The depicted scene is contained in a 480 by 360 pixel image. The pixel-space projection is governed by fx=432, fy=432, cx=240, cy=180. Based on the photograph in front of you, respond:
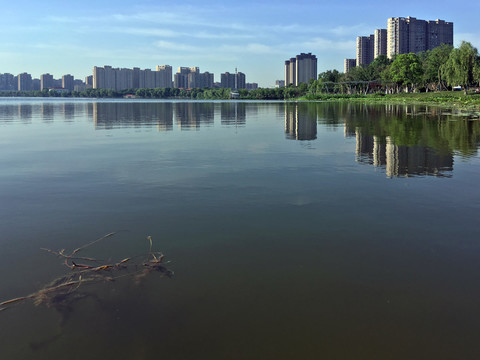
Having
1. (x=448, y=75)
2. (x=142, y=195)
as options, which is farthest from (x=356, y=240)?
(x=448, y=75)

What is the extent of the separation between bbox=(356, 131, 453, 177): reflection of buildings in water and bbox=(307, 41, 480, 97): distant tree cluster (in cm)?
7293

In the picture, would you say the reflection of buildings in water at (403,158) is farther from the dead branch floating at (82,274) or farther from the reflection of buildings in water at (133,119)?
the reflection of buildings in water at (133,119)

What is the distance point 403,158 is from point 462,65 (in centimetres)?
7715

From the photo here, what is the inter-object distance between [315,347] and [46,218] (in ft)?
20.8

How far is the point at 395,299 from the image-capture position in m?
5.47

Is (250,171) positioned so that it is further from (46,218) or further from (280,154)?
(46,218)

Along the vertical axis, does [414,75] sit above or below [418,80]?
above

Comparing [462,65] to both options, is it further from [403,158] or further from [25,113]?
[403,158]

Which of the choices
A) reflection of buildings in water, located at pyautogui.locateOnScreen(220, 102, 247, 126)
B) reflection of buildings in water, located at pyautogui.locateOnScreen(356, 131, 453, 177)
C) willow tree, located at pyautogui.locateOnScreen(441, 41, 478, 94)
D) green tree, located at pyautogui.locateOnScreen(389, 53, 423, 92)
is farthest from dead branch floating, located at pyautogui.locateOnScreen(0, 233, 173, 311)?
green tree, located at pyautogui.locateOnScreen(389, 53, 423, 92)

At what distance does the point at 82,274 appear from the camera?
621 centimetres

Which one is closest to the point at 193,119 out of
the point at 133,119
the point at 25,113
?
the point at 133,119

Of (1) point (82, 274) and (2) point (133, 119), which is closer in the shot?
(1) point (82, 274)

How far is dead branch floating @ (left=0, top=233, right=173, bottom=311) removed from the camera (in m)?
5.49

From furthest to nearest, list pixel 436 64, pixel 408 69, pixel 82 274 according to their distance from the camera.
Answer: pixel 408 69
pixel 436 64
pixel 82 274
